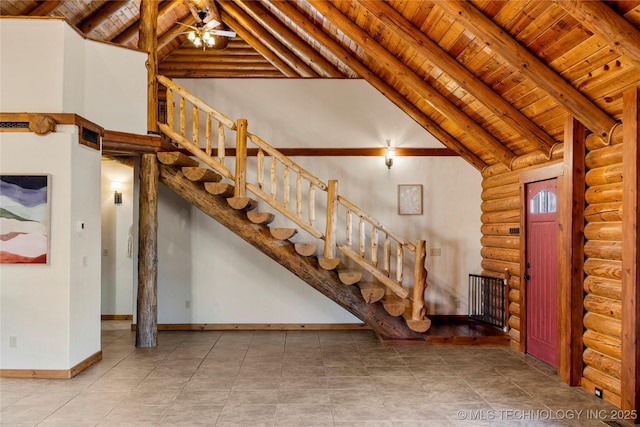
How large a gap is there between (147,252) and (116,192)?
2732 mm

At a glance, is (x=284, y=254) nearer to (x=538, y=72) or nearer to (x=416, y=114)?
(x=416, y=114)

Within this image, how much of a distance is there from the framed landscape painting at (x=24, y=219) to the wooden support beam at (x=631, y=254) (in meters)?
5.88

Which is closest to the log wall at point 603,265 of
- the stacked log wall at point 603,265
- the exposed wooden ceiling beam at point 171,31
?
the stacked log wall at point 603,265

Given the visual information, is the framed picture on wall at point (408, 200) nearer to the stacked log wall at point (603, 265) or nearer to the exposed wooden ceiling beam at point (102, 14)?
the stacked log wall at point (603, 265)

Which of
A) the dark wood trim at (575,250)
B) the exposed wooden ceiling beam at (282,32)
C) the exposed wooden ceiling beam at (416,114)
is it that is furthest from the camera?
the exposed wooden ceiling beam at (282,32)

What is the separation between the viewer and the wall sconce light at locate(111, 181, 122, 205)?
28.0 ft

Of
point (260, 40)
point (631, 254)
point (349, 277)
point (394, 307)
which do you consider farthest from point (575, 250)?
point (260, 40)

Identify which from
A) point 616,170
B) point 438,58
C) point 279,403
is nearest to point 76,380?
point 279,403

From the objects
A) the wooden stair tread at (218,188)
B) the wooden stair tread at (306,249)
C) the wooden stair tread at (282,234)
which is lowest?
the wooden stair tread at (306,249)

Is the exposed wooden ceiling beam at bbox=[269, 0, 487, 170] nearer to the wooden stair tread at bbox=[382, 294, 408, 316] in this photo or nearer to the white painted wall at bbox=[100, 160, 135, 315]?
the wooden stair tread at bbox=[382, 294, 408, 316]

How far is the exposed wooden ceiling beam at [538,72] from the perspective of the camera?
169 inches

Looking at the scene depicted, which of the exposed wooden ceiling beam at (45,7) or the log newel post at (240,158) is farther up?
the exposed wooden ceiling beam at (45,7)

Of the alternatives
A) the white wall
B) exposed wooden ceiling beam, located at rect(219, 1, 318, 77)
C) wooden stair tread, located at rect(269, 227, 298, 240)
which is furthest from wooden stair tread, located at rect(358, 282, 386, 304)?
exposed wooden ceiling beam, located at rect(219, 1, 318, 77)

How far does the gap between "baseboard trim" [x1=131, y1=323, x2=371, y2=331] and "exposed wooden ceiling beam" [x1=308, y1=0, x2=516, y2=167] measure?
11.6 ft
